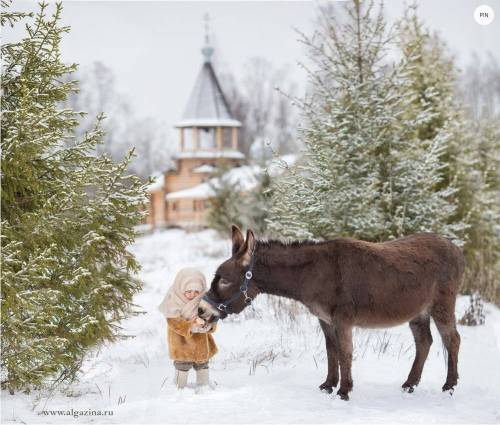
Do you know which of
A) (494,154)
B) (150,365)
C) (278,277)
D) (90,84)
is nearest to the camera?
(278,277)

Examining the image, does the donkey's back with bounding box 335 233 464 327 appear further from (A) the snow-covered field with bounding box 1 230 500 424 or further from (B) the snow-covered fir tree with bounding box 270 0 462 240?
(B) the snow-covered fir tree with bounding box 270 0 462 240

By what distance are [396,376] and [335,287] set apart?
1669mm

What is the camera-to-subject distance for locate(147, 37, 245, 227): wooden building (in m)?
37.0

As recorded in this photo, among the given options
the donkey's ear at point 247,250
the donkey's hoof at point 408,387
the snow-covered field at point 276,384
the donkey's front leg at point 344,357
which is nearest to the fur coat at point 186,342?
the snow-covered field at point 276,384

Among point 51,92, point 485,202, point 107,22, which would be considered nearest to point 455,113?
point 485,202

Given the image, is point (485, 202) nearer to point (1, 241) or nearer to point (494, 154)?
point (494, 154)

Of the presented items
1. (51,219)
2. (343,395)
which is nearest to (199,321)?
(343,395)

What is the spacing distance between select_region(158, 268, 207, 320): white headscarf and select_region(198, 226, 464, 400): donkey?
1.04 feet

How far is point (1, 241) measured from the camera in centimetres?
614

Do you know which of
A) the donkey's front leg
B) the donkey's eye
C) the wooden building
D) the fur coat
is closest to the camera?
the donkey's front leg

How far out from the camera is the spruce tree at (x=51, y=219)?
607 cm

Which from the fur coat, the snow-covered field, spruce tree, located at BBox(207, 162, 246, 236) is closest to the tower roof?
spruce tree, located at BBox(207, 162, 246, 236)

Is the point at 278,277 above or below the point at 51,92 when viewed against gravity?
below

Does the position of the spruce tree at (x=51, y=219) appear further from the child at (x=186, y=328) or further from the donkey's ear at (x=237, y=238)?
the donkey's ear at (x=237, y=238)
